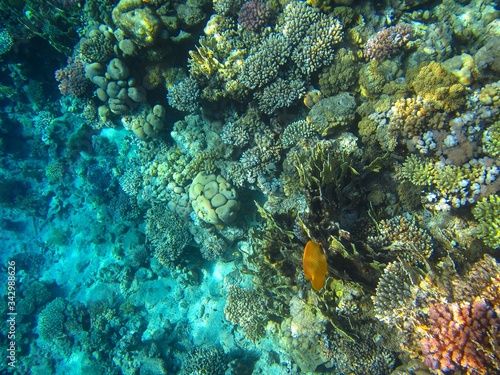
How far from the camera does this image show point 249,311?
6148 mm

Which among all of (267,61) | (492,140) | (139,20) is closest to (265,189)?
(267,61)

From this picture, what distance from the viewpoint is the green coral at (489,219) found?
380 cm

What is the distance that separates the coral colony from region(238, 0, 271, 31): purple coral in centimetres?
3

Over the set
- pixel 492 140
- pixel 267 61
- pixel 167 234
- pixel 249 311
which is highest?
pixel 267 61

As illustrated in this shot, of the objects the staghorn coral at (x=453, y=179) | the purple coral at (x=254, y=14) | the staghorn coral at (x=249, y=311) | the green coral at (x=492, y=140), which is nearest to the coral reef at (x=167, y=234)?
the staghorn coral at (x=249, y=311)

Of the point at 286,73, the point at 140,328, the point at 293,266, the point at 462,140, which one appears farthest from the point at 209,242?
the point at 462,140

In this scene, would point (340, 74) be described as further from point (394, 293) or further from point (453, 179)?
point (394, 293)

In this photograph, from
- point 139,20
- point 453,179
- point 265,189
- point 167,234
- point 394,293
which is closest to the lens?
point 394,293

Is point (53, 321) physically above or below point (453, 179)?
below

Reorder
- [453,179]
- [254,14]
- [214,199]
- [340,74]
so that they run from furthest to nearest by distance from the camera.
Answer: [214,199], [254,14], [340,74], [453,179]

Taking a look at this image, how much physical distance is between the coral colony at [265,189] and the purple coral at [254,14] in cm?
3

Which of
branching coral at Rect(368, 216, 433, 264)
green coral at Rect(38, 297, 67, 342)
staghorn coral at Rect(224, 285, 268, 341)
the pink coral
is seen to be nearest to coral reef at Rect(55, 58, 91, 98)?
staghorn coral at Rect(224, 285, 268, 341)

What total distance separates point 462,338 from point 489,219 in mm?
1750

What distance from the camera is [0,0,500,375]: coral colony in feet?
13.8
